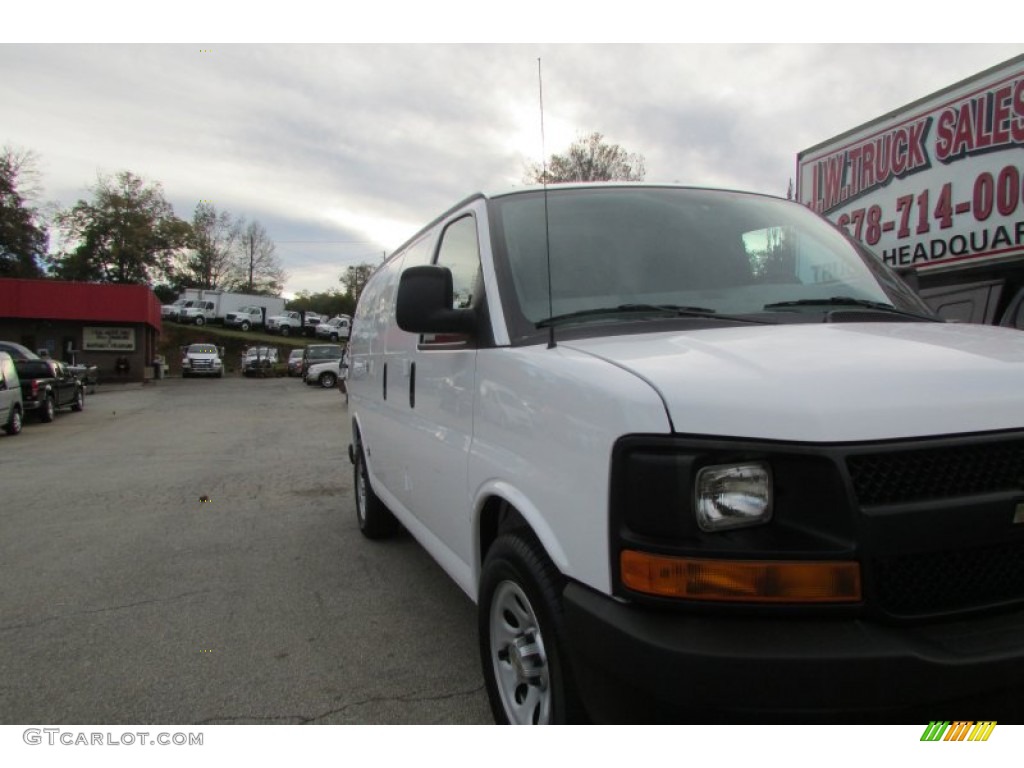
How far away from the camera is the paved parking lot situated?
9.33 feet

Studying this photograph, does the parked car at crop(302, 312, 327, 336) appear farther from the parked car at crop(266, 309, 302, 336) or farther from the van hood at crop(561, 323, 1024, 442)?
the van hood at crop(561, 323, 1024, 442)

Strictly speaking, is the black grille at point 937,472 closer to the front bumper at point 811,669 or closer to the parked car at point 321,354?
the front bumper at point 811,669

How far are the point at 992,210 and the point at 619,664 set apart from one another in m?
4.89

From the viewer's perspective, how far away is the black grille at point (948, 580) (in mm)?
1586

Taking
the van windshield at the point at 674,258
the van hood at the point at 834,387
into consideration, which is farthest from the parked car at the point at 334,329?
the van hood at the point at 834,387

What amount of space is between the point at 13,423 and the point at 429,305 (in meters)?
14.4

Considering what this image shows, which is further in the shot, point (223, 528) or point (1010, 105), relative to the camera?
point (223, 528)

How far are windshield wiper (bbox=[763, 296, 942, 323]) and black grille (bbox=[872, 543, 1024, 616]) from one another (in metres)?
1.09

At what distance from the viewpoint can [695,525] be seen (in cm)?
161

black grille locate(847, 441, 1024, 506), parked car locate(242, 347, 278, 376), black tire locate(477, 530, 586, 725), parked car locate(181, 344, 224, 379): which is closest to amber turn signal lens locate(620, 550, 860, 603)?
black grille locate(847, 441, 1024, 506)

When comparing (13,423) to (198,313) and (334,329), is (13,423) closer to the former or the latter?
(334,329)

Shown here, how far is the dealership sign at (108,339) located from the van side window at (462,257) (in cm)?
3693
